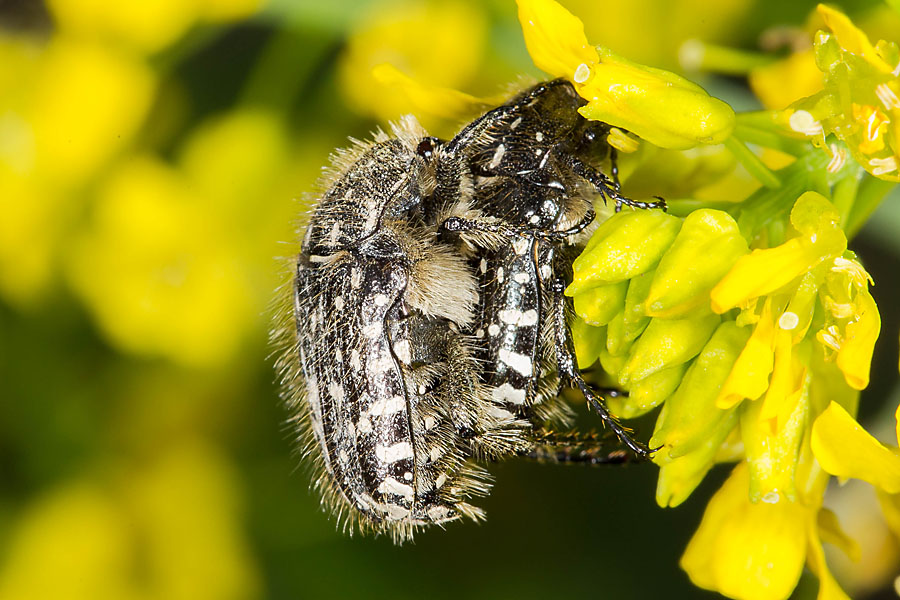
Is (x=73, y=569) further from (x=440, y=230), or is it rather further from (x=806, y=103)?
(x=806, y=103)

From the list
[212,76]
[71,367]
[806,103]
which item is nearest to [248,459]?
[71,367]

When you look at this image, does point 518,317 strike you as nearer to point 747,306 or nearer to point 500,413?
point 500,413

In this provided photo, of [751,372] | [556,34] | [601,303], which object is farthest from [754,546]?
[556,34]

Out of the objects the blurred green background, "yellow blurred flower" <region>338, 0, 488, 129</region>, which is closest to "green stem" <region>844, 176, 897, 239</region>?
the blurred green background

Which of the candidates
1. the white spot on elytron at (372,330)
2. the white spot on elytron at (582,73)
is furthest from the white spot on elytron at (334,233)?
the white spot on elytron at (582,73)

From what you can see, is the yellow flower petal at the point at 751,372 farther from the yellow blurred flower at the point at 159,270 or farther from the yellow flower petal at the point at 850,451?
the yellow blurred flower at the point at 159,270

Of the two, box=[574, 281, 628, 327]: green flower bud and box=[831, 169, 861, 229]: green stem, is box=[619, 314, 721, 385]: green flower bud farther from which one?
box=[831, 169, 861, 229]: green stem
